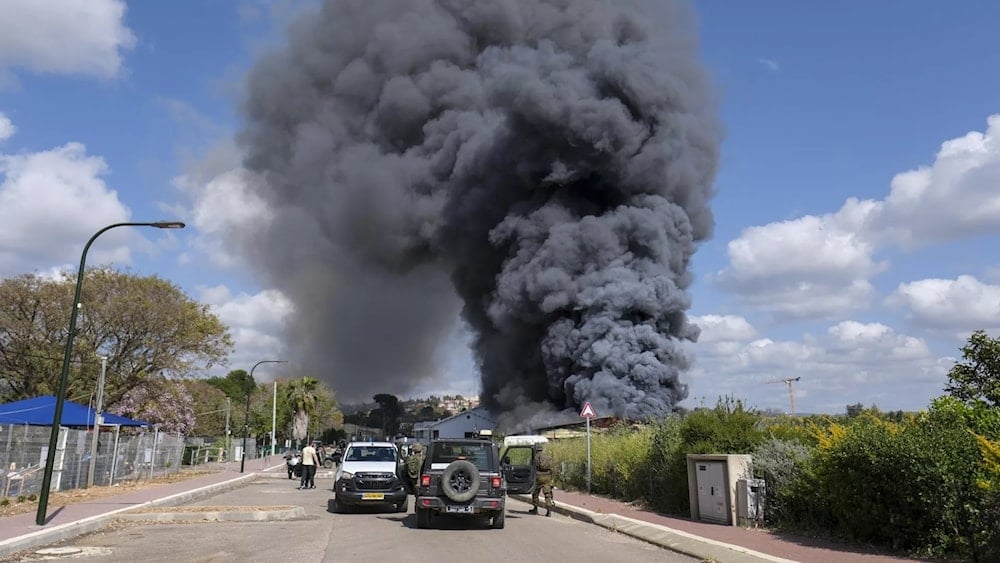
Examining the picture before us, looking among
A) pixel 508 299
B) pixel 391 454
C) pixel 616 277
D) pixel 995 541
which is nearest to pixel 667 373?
pixel 616 277

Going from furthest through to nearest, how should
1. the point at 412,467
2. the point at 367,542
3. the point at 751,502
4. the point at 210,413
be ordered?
the point at 210,413, the point at 412,467, the point at 751,502, the point at 367,542

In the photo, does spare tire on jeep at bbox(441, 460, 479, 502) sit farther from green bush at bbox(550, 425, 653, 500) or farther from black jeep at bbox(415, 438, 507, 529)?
green bush at bbox(550, 425, 653, 500)

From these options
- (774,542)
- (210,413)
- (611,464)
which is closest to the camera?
(774,542)

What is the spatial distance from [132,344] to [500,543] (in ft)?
110

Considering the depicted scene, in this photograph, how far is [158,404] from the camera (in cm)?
4038

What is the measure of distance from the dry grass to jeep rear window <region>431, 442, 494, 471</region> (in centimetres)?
885

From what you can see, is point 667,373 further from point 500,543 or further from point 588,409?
point 500,543

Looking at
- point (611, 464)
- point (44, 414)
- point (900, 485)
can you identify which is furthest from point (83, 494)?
point (900, 485)

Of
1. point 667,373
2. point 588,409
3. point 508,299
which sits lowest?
point 588,409

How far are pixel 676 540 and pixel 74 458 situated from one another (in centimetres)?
1814

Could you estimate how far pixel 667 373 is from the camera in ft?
124

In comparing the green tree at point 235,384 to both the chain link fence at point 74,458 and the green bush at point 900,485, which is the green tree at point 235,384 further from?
the green bush at point 900,485

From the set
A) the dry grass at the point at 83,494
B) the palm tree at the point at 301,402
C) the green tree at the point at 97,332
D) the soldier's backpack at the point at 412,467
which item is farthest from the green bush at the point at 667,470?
the palm tree at the point at 301,402

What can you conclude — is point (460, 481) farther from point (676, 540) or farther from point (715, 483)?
point (715, 483)
